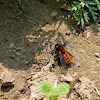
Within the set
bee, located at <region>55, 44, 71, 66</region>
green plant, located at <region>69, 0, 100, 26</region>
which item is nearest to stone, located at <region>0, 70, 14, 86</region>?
bee, located at <region>55, 44, 71, 66</region>

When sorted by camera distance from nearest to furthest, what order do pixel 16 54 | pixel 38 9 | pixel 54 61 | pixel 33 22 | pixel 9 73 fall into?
pixel 9 73, pixel 16 54, pixel 54 61, pixel 33 22, pixel 38 9

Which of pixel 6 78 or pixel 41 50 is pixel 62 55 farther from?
pixel 6 78

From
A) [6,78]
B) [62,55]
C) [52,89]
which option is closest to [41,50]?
[62,55]

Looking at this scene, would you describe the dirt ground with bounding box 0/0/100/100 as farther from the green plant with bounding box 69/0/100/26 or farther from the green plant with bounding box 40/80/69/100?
the green plant with bounding box 40/80/69/100

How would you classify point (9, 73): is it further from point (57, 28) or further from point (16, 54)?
point (57, 28)

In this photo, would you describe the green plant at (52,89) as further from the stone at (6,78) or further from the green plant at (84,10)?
the green plant at (84,10)

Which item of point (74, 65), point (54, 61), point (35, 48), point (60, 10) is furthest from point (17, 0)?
point (74, 65)
